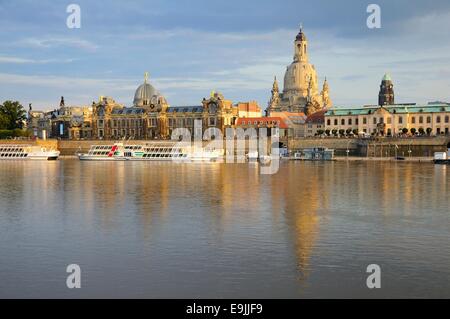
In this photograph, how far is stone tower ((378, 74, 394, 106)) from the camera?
143m

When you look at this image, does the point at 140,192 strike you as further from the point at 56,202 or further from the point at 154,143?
the point at 154,143

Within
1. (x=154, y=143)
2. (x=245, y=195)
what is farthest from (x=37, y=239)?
(x=154, y=143)

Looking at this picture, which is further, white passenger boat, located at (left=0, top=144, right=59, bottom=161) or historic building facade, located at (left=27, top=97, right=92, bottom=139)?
historic building facade, located at (left=27, top=97, right=92, bottom=139)

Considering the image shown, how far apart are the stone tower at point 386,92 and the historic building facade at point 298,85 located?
1514 centimetres

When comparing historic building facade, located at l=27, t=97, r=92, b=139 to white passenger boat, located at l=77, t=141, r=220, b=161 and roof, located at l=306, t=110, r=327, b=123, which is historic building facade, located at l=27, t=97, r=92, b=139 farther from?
roof, located at l=306, t=110, r=327, b=123

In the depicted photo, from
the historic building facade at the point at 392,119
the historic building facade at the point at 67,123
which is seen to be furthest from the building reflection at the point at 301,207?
the historic building facade at the point at 67,123

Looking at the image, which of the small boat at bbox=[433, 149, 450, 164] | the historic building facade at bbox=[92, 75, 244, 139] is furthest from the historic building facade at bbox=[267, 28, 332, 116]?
the small boat at bbox=[433, 149, 450, 164]

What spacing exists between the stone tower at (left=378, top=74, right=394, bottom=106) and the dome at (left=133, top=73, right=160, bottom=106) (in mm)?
49226

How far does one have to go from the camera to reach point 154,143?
123 meters

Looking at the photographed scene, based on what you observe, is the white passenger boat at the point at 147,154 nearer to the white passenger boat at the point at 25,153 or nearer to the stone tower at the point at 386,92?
the white passenger boat at the point at 25,153

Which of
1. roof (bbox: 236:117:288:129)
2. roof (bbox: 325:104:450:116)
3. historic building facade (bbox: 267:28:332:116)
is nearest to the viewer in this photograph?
roof (bbox: 325:104:450:116)

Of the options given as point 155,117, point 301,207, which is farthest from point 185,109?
point 301,207

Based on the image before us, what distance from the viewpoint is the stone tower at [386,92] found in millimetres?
142625
